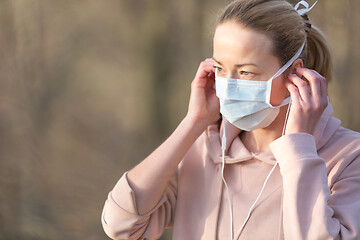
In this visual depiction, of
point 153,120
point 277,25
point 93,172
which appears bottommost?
point 93,172

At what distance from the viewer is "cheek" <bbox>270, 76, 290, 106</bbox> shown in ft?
7.80

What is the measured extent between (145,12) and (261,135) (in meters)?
2.80

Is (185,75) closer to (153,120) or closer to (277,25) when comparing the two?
(153,120)

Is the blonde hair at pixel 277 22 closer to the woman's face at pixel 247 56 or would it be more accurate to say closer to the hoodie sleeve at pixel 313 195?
the woman's face at pixel 247 56

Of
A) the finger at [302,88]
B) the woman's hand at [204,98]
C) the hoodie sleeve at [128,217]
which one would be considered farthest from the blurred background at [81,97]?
the finger at [302,88]

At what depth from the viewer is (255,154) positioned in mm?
2510

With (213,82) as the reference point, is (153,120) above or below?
below

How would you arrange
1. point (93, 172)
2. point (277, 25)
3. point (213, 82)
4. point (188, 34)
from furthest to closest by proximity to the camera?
point (93, 172), point (188, 34), point (213, 82), point (277, 25)

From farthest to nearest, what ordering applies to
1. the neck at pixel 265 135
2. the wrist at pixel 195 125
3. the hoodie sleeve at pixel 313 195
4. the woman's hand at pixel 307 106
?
1. the wrist at pixel 195 125
2. the neck at pixel 265 135
3. the woman's hand at pixel 307 106
4. the hoodie sleeve at pixel 313 195

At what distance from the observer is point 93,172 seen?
5250 mm

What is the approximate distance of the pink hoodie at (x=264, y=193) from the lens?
2133 mm

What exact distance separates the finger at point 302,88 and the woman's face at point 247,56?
7cm

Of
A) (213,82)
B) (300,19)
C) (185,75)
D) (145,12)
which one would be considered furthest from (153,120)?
(300,19)

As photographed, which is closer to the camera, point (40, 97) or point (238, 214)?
point (238, 214)
